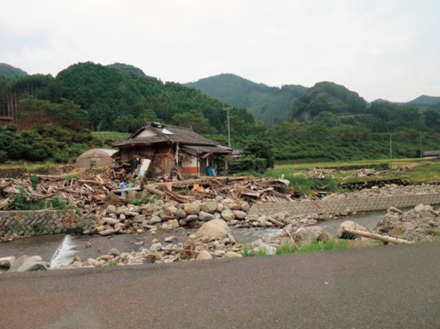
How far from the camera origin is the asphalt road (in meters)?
3.55

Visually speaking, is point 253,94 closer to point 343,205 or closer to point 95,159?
point 95,159

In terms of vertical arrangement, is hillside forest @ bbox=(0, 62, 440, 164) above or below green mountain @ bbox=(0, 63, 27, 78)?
below

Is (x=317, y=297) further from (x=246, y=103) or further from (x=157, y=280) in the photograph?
(x=246, y=103)

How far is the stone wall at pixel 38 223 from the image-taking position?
14617mm

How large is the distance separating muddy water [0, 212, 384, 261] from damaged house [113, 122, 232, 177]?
1004cm

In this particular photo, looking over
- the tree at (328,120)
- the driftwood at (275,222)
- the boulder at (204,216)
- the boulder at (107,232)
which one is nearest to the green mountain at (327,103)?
the tree at (328,120)

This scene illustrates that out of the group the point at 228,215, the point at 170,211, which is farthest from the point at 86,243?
the point at 228,215

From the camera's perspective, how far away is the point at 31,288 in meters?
4.75

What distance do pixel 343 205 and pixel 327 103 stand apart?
108 metres

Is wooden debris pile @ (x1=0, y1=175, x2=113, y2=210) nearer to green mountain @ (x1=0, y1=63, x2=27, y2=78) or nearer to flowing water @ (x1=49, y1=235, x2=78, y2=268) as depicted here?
flowing water @ (x1=49, y1=235, x2=78, y2=268)

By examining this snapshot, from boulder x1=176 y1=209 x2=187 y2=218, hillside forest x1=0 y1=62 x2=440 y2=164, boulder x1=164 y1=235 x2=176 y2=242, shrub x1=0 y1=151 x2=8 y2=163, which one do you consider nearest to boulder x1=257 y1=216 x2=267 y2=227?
boulder x1=176 y1=209 x2=187 y2=218

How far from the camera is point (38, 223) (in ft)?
49.6

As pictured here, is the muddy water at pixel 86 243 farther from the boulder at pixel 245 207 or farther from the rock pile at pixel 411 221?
the boulder at pixel 245 207

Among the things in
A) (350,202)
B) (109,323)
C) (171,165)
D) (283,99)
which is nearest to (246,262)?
(109,323)
